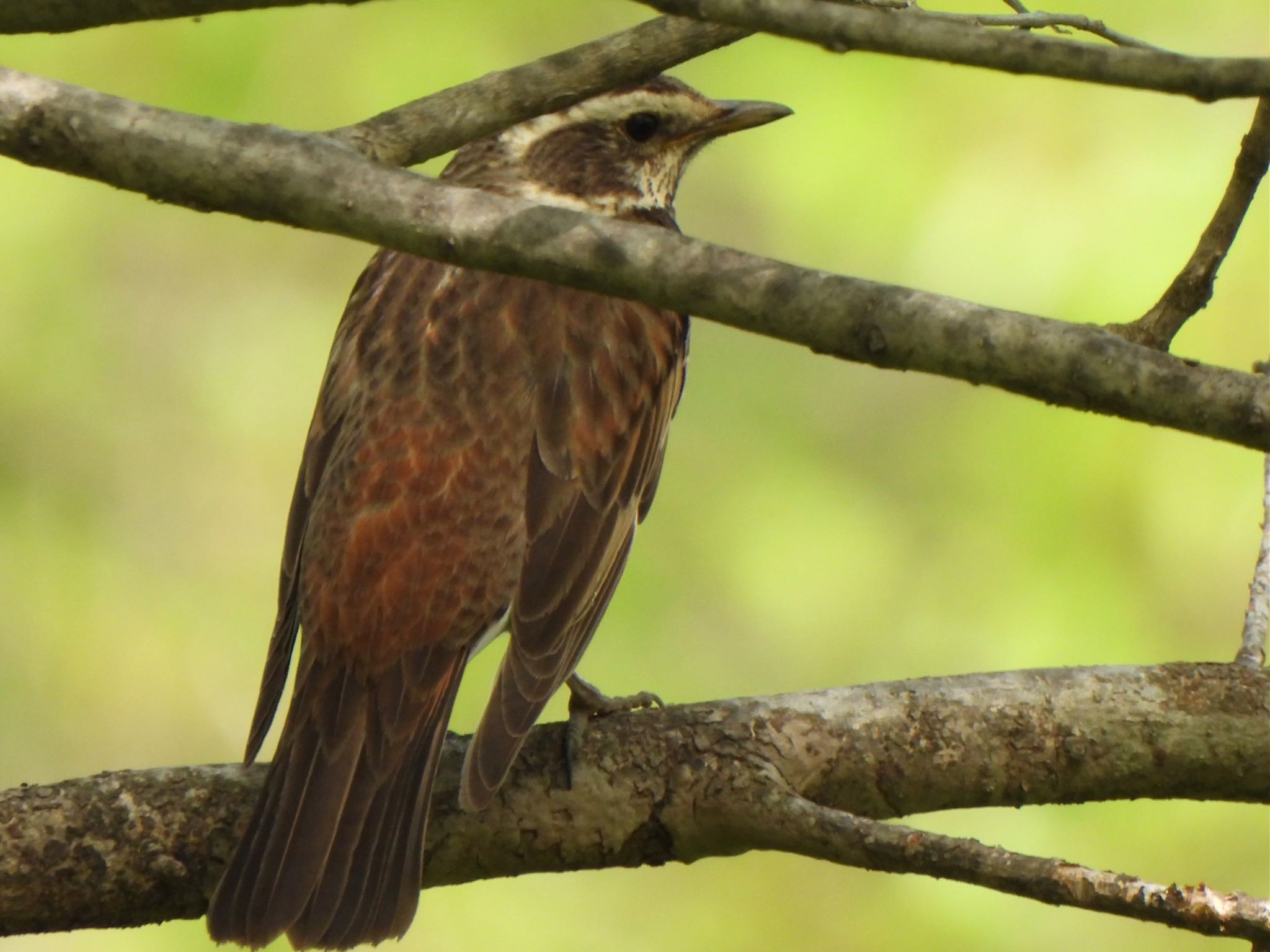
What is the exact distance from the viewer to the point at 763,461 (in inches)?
274

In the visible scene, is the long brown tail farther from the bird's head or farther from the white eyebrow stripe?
the white eyebrow stripe

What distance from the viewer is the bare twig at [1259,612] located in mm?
4246

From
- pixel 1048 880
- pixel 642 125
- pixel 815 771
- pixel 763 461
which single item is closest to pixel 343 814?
pixel 815 771

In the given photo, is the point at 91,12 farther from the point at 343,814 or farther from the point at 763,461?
the point at 763,461

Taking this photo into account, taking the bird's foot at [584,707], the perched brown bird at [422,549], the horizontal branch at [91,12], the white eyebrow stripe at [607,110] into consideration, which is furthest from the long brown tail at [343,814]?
the white eyebrow stripe at [607,110]

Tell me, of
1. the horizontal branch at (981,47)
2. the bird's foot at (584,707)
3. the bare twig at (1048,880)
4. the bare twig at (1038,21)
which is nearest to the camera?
the horizontal branch at (981,47)

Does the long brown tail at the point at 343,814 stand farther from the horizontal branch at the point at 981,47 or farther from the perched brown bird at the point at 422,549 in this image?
the horizontal branch at the point at 981,47

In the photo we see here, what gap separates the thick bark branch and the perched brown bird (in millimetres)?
1316

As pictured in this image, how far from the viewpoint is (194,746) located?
22.7 feet

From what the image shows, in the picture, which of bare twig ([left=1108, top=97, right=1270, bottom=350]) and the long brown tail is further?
the long brown tail

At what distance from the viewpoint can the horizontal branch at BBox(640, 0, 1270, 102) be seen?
2.46 m

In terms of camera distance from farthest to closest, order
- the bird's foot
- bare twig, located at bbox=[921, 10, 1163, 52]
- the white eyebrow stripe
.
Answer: the white eyebrow stripe, the bird's foot, bare twig, located at bbox=[921, 10, 1163, 52]

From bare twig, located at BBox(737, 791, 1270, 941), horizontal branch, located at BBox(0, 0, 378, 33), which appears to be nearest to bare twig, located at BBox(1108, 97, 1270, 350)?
bare twig, located at BBox(737, 791, 1270, 941)

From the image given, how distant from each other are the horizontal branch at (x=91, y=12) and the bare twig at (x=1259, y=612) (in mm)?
2594
